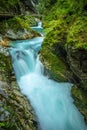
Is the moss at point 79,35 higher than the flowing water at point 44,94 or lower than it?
higher

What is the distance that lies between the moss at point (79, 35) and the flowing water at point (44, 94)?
2.68 metres

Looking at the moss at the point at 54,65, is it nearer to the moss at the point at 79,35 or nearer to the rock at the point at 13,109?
the rock at the point at 13,109

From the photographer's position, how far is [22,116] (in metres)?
7.58

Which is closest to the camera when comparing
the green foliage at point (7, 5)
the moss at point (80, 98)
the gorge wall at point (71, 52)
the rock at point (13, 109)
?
the rock at point (13, 109)

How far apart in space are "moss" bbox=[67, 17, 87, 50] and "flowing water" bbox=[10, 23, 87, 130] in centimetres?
268

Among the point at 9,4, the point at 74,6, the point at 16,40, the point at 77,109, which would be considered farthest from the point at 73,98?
the point at 9,4

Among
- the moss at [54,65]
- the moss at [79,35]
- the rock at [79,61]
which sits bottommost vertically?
the moss at [54,65]

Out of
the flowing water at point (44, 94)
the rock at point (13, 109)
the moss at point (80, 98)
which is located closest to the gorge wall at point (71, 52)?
the moss at point (80, 98)

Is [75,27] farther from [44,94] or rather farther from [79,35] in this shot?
[44,94]

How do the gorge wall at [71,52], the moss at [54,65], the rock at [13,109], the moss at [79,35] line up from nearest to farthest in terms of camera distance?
the rock at [13,109], the moss at [79,35], the gorge wall at [71,52], the moss at [54,65]

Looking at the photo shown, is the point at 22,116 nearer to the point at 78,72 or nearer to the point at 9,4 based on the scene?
the point at 78,72

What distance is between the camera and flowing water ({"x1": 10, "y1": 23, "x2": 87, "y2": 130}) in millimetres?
8828

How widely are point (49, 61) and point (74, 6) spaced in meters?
2.76

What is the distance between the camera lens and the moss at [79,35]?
25.8 feet
